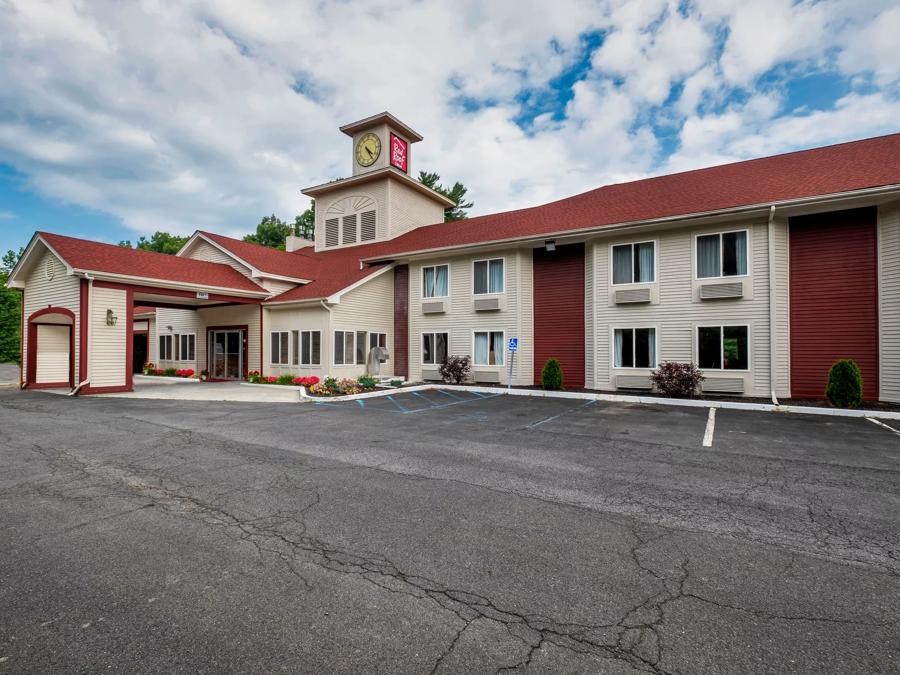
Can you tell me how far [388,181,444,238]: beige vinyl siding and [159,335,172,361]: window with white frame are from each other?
1378 centimetres

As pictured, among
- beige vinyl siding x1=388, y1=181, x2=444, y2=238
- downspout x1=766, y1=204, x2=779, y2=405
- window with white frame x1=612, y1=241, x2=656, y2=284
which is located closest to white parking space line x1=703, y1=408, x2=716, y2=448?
downspout x1=766, y1=204, x2=779, y2=405

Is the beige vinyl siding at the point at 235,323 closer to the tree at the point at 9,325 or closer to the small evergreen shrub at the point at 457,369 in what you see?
Result: the small evergreen shrub at the point at 457,369

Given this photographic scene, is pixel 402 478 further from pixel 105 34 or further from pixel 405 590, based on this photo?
pixel 105 34

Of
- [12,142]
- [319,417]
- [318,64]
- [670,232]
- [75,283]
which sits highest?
[12,142]

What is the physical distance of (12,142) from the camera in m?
26.2

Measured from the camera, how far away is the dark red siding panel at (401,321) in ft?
66.6

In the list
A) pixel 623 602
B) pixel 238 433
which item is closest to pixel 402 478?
pixel 623 602

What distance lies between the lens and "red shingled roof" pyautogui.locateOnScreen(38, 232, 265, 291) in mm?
15469

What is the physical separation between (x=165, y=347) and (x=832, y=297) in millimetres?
29843

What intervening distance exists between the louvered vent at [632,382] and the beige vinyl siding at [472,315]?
3453 mm

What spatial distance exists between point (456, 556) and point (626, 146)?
24510 millimetres

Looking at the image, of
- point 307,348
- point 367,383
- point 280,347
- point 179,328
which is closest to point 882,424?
point 367,383

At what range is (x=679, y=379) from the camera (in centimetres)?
1391

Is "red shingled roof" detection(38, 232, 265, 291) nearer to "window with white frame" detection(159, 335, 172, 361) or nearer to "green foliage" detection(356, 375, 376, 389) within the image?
"window with white frame" detection(159, 335, 172, 361)
